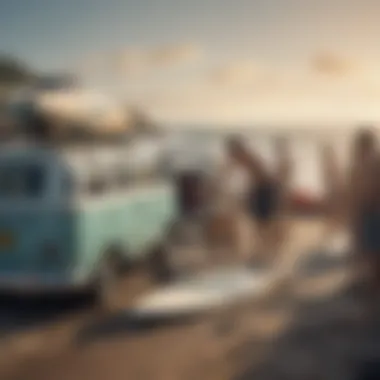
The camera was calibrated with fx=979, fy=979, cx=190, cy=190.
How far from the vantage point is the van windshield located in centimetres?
178

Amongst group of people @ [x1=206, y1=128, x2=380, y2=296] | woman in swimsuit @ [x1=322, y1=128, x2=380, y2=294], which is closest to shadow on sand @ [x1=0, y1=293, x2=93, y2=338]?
group of people @ [x1=206, y1=128, x2=380, y2=296]

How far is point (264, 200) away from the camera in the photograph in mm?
1793

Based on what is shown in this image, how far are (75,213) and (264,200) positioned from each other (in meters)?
0.35

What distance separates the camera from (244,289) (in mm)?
1777

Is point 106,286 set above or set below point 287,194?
below

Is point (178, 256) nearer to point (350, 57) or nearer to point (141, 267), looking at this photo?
point (141, 267)

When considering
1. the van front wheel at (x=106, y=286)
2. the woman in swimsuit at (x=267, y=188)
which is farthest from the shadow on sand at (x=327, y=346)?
the van front wheel at (x=106, y=286)

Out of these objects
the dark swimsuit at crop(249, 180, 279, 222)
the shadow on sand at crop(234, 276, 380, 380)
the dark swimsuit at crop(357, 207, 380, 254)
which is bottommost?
the shadow on sand at crop(234, 276, 380, 380)

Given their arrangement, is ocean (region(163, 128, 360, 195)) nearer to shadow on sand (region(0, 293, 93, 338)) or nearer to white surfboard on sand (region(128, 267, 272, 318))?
white surfboard on sand (region(128, 267, 272, 318))

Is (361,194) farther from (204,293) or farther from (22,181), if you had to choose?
(22,181)

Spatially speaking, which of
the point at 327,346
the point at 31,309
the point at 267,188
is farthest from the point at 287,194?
the point at 31,309

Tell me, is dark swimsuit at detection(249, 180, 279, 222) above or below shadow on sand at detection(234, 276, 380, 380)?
above

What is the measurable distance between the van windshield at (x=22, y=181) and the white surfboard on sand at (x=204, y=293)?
0.28 metres

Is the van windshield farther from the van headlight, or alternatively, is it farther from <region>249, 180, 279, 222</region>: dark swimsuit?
<region>249, 180, 279, 222</region>: dark swimsuit
